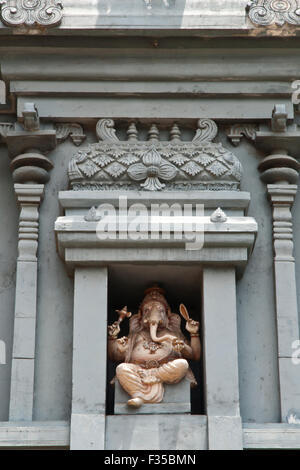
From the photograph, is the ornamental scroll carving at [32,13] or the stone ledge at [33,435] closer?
the stone ledge at [33,435]

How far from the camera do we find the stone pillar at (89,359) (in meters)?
9.68

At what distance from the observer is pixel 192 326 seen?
34.0 feet

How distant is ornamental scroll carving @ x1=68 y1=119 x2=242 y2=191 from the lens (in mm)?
10617

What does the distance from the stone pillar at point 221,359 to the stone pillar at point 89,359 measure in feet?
2.85

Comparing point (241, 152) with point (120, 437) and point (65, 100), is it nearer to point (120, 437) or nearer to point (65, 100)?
point (65, 100)

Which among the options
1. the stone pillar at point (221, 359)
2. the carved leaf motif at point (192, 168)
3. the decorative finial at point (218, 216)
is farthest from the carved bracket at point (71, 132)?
the stone pillar at point (221, 359)

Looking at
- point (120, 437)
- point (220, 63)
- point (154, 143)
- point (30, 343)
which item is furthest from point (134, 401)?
point (220, 63)

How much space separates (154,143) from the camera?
10812 millimetres

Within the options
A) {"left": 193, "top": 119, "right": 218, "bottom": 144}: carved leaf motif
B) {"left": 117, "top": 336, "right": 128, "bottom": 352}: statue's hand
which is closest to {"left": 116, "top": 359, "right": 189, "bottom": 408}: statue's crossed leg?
{"left": 117, "top": 336, "right": 128, "bottom": 352}: statue's hand

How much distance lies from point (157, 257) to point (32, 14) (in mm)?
2475

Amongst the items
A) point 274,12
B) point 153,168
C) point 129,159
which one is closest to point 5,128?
point 129,159

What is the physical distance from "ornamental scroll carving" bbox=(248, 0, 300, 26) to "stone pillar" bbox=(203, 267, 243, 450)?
7.47 ft

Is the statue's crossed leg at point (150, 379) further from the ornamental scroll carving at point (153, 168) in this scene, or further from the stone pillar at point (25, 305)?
the ornamental scroll carving at point (153, 168)

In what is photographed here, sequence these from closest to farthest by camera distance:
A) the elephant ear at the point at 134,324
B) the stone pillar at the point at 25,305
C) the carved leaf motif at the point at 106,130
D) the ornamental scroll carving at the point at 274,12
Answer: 1. the stone pillar at the point at 25,305
2. the elephant ear at the point at 134,324
3. the ornamental scroll carving at the point at 274,12
4. the carved leaf motif at the point at 106,130
